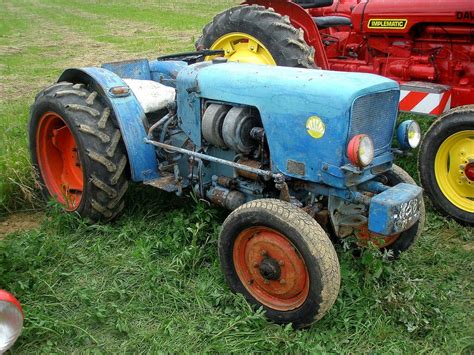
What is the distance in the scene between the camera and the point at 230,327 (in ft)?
9.50

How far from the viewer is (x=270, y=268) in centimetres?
295

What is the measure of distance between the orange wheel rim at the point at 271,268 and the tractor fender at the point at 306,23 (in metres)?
2.71

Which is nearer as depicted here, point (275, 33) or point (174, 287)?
point (174, 287)

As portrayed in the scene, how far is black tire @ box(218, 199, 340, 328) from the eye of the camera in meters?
2.72

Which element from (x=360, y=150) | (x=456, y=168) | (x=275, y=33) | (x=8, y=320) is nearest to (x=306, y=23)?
(x=275, y=33)

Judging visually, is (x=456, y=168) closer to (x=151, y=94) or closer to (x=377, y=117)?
(x=377, y=117)

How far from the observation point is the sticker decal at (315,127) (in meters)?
2.87

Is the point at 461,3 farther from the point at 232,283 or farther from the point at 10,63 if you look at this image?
the point at 10,63

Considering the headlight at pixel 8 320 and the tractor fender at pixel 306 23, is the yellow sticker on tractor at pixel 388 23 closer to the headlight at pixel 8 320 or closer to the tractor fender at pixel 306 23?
the tractor fender at pixel 306 23

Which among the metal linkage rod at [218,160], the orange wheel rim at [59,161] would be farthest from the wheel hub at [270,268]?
the orange wheel rim at [59,161]

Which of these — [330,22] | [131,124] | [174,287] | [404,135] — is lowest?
[174,287]

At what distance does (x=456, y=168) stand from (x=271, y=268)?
6.94 feet

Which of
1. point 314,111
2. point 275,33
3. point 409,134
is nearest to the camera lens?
point 314,111

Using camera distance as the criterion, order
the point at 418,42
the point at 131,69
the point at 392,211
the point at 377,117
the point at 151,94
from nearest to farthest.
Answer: the point at 392,211
the point at 377,117
the point at 151,94
the point at 131,69
the point at 418,42
